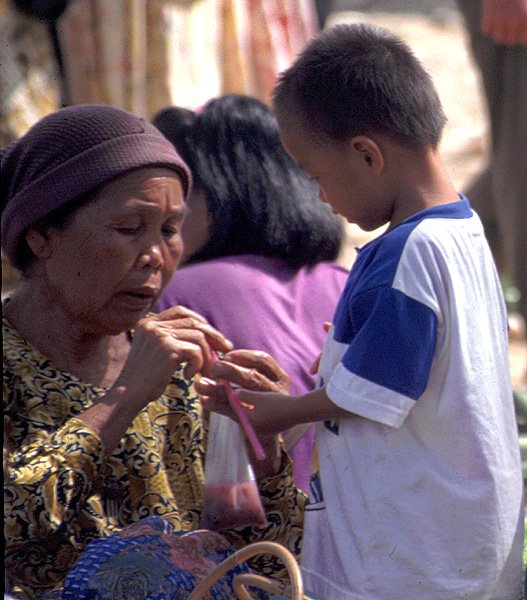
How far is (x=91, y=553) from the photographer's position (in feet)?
7.68

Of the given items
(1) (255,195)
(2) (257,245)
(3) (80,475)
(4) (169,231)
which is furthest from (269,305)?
(3) (80,475)

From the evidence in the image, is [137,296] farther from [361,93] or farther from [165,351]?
[361,93]

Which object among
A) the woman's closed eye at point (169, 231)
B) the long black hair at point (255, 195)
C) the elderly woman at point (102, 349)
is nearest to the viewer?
the elderly woman at point (102, 349)

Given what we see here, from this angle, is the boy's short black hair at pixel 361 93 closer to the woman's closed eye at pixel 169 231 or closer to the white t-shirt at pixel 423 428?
the white t-shirt at pixel 423 428

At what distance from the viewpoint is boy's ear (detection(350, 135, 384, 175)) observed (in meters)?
2.36

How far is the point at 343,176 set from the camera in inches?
94.3

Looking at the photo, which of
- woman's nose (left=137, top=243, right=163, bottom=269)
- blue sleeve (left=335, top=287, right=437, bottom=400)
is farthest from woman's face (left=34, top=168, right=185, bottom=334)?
A: blue sleeve (left=335, top=287, right=437, bottom=400)

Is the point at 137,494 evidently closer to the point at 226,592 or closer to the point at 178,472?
the point at 178,472

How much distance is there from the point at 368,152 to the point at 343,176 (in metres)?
0.07

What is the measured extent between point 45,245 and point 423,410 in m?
0.97

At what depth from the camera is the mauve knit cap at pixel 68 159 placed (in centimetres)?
264

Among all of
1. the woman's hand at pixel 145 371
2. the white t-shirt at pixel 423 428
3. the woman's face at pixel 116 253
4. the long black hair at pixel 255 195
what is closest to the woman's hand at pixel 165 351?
the woman's hand at pixel 145 371

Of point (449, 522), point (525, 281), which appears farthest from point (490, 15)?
point (449, 522)

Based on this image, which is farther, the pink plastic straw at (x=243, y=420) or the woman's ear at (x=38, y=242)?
the woman's ear at (x=38, y=242)
